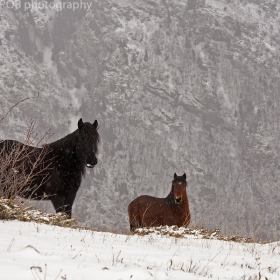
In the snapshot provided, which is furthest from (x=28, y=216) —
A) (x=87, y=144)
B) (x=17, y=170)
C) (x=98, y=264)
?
(x=98, y=264)

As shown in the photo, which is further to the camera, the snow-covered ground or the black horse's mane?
the black horse's mane

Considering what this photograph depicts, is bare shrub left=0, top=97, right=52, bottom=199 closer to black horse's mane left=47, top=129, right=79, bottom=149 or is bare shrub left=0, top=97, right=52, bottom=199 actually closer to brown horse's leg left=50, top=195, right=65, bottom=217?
black horse's mane left=47, top=129, right=79, bottom=149

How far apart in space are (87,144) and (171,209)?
14.5ft

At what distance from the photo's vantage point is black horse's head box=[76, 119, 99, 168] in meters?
10.3

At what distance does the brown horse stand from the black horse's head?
2.75m

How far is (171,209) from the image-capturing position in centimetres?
1348

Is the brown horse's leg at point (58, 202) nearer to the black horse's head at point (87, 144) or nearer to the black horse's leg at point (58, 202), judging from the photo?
the black horse's leg at point (58, 202)

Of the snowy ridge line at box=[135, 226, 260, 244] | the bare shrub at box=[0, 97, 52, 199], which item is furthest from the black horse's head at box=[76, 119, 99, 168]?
the snowy ridge line at box=[135, 226, 260, 244]

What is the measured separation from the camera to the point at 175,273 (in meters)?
3.82

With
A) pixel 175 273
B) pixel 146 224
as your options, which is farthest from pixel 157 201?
pixel 175 273

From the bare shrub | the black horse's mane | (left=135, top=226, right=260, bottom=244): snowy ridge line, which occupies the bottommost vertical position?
(left=135, top=226, right=260, bottom=244): snowy ridge line

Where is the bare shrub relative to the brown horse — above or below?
above

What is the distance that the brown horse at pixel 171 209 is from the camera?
42.6ft

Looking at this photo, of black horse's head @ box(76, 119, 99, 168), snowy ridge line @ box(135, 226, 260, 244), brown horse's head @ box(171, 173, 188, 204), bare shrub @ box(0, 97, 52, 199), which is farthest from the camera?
brown horse's head @ box(171, 173, 188, 204)
